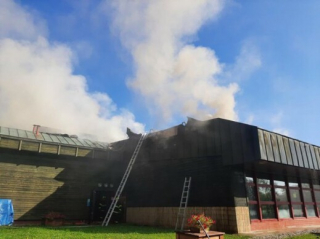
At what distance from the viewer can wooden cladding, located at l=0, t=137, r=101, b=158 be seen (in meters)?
17.2

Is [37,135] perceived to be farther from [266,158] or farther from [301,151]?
[301,151]

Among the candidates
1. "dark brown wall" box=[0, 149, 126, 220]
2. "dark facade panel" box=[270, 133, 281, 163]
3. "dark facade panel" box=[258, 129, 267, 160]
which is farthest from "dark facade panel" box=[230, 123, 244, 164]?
"dark brown wall" box=[0, 149, 126, 220]

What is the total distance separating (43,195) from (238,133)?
14.4 m

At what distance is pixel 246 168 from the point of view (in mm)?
14367

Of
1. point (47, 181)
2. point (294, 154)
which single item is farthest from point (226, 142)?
point (47, 181)

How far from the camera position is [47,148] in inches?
738

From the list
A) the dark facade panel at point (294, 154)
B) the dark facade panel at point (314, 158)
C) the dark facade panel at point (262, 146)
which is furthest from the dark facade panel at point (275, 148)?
the dark facade panel at point (314, 158)

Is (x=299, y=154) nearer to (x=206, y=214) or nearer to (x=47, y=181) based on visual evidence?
(x=206, y=214)

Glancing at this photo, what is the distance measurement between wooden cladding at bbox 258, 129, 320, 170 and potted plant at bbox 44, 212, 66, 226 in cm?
1408

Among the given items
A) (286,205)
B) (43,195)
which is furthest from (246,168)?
(43,195)

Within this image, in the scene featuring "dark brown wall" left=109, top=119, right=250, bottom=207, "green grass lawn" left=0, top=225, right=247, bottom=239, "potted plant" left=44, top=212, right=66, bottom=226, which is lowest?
"green grass lawn" left=0, top=225, right=247, bottom=239

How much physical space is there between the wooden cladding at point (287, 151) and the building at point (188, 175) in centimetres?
6

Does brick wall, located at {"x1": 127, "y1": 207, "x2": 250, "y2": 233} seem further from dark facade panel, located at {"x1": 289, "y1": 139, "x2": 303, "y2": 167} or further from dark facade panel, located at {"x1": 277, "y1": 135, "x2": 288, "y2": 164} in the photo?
dark facade panel, located at {"x1": 289, "y1": 139, "x2": 303, "y2": 167}

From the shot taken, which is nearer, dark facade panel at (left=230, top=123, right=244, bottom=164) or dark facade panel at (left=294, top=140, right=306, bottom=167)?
dark facade panel at (left=230, top=123, right=244, bottom=164)
